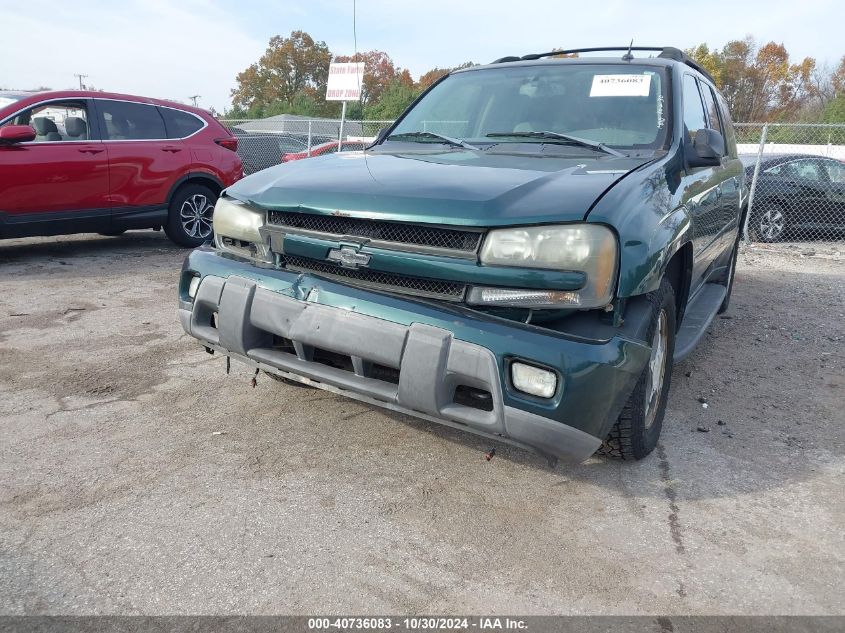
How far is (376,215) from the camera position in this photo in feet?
8.67

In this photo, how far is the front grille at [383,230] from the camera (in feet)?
8.31

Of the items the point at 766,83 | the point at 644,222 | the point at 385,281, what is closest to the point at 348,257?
the point at 385,281

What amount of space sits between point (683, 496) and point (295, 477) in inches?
61.8

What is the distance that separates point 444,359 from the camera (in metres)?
2.39

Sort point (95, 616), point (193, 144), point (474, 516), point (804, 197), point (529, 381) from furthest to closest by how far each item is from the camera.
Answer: point (804, 197), point (193, 144), point (474, 516), point (529, 381), point (95, 616)

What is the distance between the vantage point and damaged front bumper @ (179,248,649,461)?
2.33m

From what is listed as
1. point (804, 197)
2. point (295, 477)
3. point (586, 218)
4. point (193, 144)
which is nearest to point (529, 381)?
point (586, 218)

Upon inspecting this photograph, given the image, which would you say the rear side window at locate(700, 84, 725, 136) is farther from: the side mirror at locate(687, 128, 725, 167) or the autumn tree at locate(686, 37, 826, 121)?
the autumn tree at locate(686, 37, 826, 121)

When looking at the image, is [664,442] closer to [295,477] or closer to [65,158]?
[295,477]

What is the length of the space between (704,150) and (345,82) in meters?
8.49

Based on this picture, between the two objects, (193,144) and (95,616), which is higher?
(193,144)

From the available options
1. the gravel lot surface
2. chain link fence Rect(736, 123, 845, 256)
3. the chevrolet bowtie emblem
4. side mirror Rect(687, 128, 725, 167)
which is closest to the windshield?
side mirror Rect(687, 128, 725, 167)

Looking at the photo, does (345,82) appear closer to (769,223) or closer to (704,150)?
(769,223)

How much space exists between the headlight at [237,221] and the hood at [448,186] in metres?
0.05
